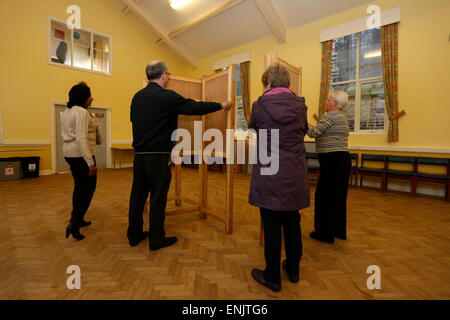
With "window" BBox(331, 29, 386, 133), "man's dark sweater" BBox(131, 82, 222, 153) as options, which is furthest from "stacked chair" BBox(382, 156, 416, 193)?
"man's dark sweater" BBox(131, 82, 222, 153)

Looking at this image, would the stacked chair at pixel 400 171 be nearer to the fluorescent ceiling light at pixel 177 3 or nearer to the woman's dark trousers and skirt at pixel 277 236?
the woman's dark trousers and skirt at pixel 277 236

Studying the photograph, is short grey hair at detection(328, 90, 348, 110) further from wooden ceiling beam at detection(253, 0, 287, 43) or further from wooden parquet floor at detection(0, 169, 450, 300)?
wooden ceiling beam at detection(253, 0, 287, 43)

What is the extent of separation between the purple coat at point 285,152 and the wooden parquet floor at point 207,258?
59 centimetres

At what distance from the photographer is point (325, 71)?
5629 mm

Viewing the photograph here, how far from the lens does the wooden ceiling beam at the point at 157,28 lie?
23.4 ft

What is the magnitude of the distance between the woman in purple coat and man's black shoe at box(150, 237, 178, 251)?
0.98 metres

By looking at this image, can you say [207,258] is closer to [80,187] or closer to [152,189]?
[152,189]

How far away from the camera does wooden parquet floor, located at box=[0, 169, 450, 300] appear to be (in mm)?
1532

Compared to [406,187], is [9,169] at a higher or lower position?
higher

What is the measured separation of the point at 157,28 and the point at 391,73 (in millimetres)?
6632

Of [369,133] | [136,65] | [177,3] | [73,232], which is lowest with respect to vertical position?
[73,232]

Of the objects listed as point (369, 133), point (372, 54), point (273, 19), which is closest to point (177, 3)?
point (273, 19)
